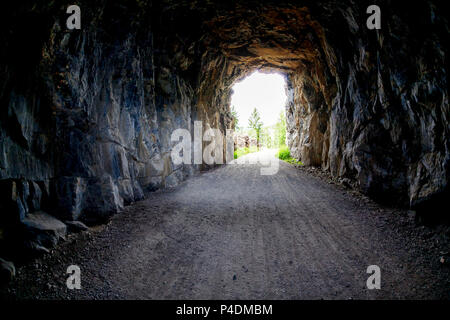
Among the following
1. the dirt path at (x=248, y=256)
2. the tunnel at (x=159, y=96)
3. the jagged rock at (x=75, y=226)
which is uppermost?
the tunnel at (x=159, y=96)

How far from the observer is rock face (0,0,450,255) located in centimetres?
483

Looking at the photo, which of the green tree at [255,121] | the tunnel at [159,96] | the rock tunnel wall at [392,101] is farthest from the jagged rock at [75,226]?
the green tree at [255,121]

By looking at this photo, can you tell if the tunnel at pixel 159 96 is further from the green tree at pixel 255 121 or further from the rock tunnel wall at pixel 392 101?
the green tree at pixel 255 121

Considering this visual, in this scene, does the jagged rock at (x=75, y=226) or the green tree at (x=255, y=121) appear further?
the green tree at (x=255, y=121)

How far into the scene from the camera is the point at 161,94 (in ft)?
35.5

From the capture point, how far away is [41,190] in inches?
201

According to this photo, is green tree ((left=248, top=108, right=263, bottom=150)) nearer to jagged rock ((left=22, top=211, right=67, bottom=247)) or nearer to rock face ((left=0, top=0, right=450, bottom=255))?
rock face ((left=0, top=0, right=450, bottom=255))

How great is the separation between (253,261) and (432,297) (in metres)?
2.83

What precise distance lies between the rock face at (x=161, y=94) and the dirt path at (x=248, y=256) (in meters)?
1.03

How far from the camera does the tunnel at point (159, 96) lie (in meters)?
4.76

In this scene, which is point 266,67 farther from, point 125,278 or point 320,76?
point 125,278

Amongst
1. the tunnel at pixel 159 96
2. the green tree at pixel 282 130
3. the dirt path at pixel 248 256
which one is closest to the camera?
the dirt path at pixel 248 256

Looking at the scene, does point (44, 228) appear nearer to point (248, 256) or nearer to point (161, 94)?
point (248, 256)

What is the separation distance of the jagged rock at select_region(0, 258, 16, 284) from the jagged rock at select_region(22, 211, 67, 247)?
542 mm
